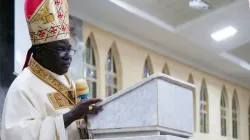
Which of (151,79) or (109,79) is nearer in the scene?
(151,79)

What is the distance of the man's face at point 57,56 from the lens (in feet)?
6.84

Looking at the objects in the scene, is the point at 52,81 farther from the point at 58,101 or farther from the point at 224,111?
the point at 224,111

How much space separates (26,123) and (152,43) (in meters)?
6.41

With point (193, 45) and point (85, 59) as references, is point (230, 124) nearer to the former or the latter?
point (193, 45)

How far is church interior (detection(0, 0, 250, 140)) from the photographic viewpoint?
6.43 metres

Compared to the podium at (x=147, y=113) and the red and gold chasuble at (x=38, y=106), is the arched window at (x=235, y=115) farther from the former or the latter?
the podium at (x=147, y=113)

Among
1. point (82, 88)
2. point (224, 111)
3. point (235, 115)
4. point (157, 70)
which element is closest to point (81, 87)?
point (82, 88)

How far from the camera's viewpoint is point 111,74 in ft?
24.4

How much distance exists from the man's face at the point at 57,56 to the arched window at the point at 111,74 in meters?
5.19

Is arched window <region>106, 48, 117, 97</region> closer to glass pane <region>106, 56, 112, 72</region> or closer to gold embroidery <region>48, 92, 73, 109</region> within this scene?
glass pane <region>106, 56, 112, 72</region>

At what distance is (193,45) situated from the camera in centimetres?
852

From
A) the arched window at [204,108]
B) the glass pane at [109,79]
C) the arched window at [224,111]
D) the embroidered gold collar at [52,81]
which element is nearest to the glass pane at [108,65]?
the glass pane at [109,79]

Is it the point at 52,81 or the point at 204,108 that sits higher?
the point at 204,108

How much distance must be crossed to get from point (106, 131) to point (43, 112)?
0.34 meters
